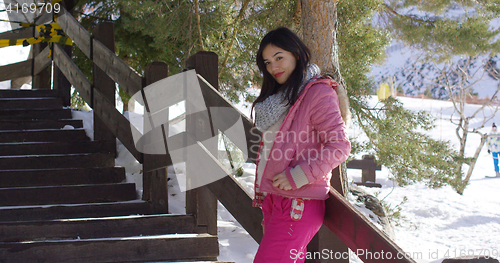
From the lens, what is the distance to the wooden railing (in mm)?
1353

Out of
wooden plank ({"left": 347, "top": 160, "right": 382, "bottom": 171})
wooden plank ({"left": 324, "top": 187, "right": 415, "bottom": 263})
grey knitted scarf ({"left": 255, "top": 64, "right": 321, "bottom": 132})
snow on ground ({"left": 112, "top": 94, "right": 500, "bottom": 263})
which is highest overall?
grey knitted scarf ({"left": 255, "top": 64, "right": 321, "bottom": 132})

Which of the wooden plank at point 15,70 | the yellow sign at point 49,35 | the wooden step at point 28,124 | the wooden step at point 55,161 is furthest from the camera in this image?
the wooden plank at point 15,70

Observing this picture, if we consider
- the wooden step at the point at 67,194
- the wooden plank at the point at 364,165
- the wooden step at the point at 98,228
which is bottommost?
the wooden plank at the point at 364,165

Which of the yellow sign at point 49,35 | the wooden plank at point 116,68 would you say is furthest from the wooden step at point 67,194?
the yellow sign at point 49,35

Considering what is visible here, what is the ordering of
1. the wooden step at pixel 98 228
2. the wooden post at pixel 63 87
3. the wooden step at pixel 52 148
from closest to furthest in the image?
the wooden step at pixel 98 228
the wooden step at pixel 52 148
the wooden post at pixel 63 87

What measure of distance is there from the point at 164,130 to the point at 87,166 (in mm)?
1219

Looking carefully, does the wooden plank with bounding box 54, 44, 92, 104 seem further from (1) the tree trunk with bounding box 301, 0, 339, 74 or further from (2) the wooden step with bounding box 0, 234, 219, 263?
(1) the tree trunk with bounding box 301, 0, 339, 74

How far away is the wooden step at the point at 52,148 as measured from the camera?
11.9 feet

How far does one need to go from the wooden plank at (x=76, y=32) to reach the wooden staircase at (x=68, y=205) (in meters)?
0.80

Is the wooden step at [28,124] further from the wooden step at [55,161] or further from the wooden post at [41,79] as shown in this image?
the wooden post at [41,79]

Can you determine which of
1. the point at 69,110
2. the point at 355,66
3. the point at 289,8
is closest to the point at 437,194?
the point at 355,66

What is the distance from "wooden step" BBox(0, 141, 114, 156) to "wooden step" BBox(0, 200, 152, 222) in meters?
0.99

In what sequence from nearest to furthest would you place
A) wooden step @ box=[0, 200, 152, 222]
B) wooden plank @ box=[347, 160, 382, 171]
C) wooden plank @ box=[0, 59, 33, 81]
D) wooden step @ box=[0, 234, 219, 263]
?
wooden step @ box=[0, 234, 219, 263] < wooden step @ box=[0, 200, 152, 222] < wooden plank @ box=[0, 59, 33, 81] < wooden plank @ box=[347, 160, 382, 171]

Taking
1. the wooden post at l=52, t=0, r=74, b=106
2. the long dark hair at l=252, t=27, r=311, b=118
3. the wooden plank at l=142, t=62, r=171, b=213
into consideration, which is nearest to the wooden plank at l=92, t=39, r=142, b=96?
the wooden plank at l=142, t=62, r=171, b=213
